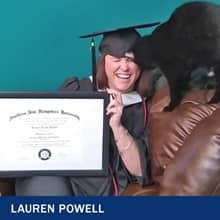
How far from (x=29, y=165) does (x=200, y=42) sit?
2.17ft

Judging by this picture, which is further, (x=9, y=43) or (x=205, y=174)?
(x=9, y=43)

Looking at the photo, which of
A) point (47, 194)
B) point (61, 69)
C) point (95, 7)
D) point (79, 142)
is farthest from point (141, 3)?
point (47, 194)

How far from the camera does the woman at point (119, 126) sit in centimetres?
190

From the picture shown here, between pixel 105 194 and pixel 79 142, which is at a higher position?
pixel 79 142

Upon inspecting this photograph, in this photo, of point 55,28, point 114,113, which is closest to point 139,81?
point 114,113

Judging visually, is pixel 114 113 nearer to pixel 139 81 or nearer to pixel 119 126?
pixel 119 126

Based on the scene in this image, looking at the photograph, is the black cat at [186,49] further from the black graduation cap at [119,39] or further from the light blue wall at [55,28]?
the light blue wall at [55,28]

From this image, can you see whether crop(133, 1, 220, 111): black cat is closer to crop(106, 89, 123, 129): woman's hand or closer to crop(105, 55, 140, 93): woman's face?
crop(105, 55, 140, 93): woman's face

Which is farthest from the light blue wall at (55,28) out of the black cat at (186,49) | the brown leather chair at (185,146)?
the brown leather chair at (185,146)

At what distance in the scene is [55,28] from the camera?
2.31 metres

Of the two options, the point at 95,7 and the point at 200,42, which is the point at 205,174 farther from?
the point at 95,7

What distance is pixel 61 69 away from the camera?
2330 mm

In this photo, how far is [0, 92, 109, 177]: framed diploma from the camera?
6.20 feet

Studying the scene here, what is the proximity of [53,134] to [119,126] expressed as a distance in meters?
0.21
